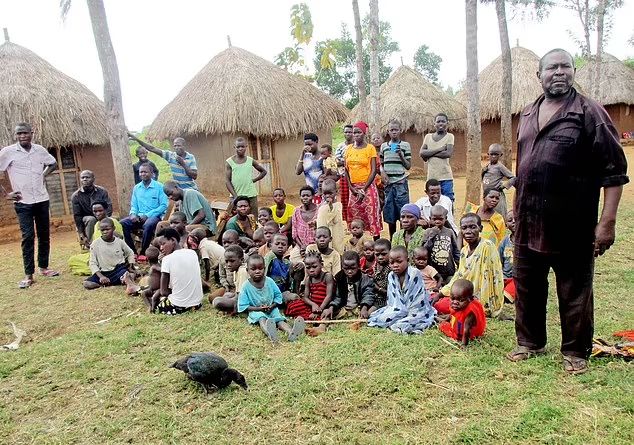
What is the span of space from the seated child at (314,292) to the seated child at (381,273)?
0.42 meters

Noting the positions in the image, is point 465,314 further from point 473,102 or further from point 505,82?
point 505,82

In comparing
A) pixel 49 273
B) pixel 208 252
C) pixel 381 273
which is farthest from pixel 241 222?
pixel 49 273

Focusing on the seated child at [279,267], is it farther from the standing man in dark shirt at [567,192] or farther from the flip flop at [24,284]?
the flip flop at [24,284]

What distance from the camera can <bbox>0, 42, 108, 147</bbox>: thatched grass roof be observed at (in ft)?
32.8

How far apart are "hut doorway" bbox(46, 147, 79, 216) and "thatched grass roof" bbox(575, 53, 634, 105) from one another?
18.8 meters

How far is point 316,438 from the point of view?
2.86 m

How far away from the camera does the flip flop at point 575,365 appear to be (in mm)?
3340

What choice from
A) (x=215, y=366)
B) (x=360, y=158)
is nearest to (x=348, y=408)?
(x=215, y=366)

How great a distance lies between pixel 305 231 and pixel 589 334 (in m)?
3.25

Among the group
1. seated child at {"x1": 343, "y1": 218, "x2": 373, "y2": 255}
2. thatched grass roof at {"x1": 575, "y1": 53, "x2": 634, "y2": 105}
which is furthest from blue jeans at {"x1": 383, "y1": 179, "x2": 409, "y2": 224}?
thatched grass roof at {"x1": 575, "y1": 53, "x2": 634, "y2": 105}

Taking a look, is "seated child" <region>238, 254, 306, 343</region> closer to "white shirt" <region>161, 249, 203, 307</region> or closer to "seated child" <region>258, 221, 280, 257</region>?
"white shirt" <region>161, 249, 203, 307</region>

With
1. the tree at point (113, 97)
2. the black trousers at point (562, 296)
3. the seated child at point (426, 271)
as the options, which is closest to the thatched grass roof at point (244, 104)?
the tree at point (113, 97)

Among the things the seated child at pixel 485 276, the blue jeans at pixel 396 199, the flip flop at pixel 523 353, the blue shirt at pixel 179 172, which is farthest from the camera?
the blue shirt at pixel 179 172

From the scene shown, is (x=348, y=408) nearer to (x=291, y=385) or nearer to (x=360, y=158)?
(x=291, y=385)
